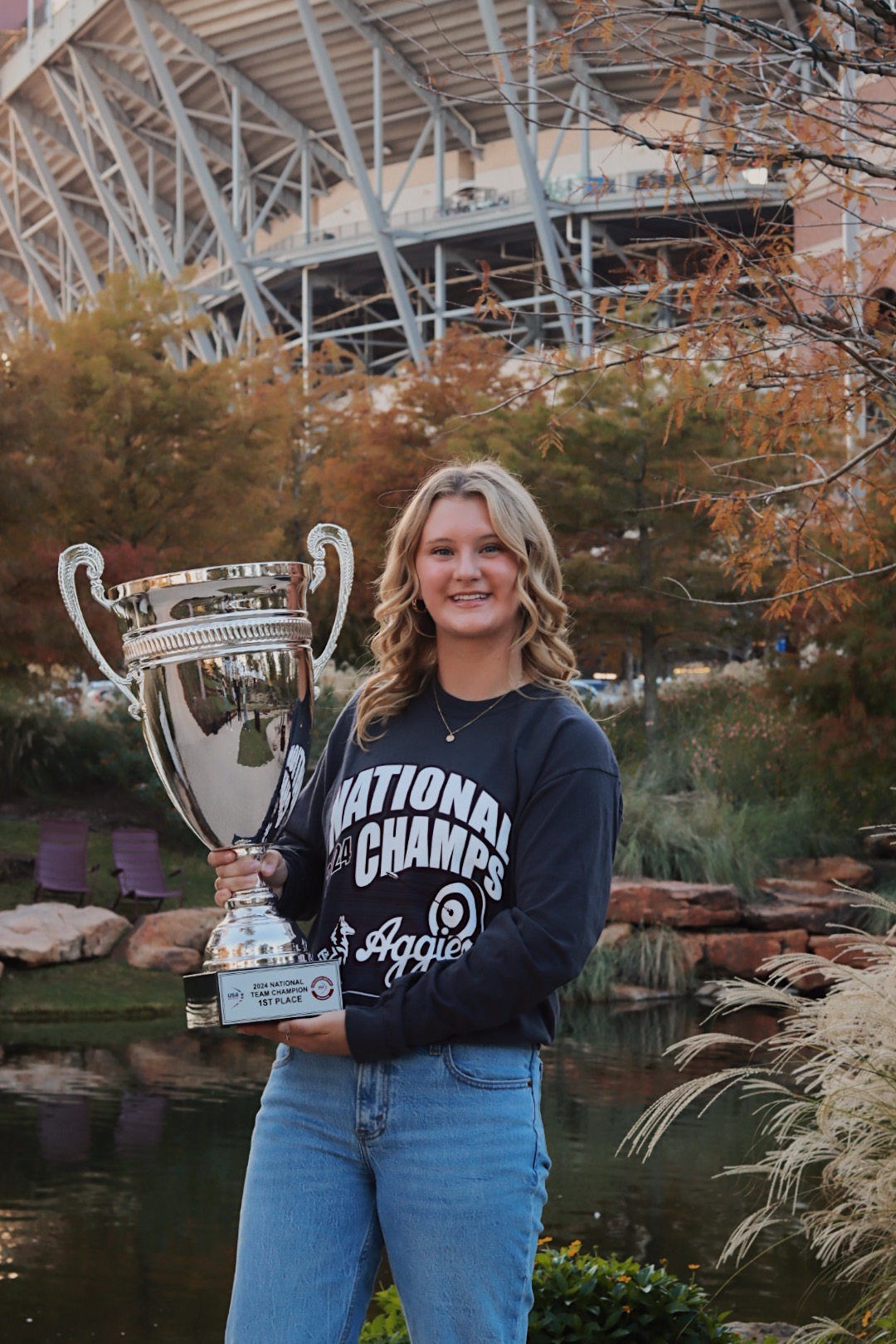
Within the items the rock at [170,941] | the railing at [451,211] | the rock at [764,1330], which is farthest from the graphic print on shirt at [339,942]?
the railing at [451,211]

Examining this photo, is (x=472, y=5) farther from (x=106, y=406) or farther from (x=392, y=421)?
(x=106, y=406)

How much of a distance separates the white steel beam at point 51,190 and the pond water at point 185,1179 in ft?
129

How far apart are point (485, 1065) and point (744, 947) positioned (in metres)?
11.2

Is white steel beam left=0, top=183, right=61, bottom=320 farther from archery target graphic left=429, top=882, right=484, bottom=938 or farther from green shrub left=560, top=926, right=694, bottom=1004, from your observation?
archery target graphic left=429, top=882, right=484, bottom=938

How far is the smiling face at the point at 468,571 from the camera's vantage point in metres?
2.71

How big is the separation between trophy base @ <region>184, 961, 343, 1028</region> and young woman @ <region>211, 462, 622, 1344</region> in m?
0.03

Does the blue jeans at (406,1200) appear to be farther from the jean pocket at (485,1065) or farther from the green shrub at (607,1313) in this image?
the green shrub at (607,1313)

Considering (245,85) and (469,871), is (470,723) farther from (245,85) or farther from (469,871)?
(245,85)

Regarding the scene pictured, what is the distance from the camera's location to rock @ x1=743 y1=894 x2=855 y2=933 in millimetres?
13773

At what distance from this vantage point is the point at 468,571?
270 centimetres

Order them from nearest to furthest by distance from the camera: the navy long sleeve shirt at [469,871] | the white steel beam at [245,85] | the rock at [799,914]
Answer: the navy long sleeve shirt at [469,871] < the rock at [799,914] < the white steel beam at [245,85]

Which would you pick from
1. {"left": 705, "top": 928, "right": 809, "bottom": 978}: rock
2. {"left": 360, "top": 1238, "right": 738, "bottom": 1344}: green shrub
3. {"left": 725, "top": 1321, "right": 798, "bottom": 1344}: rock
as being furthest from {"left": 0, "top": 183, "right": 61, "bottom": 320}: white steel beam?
{"left": 360, "top": 1238, "right": 738, "bottom": 1344}: green shrub

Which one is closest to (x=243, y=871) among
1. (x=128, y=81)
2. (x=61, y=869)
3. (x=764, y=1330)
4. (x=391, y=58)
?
(x=764, y=1330)

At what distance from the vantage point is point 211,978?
2643 mm
